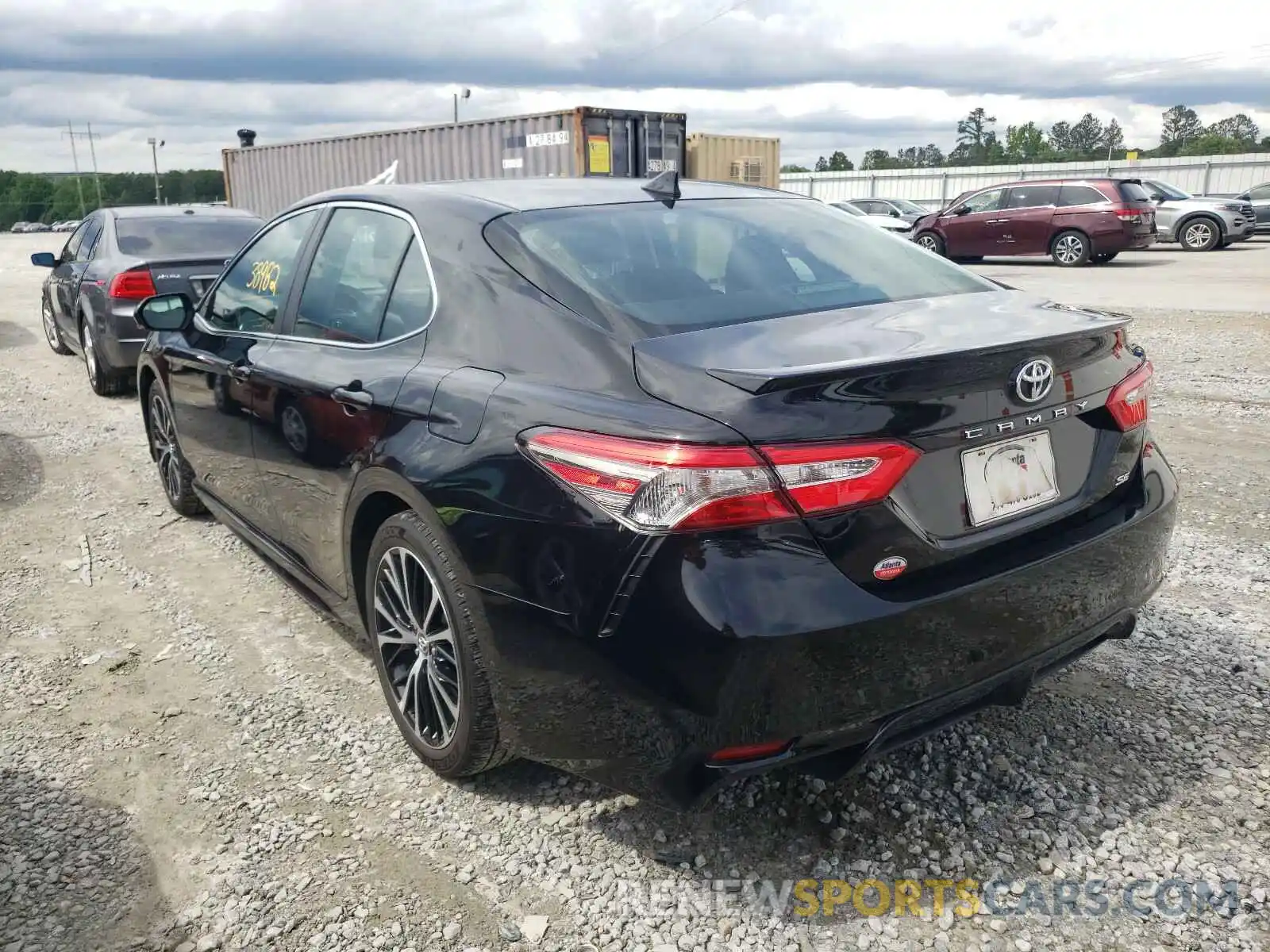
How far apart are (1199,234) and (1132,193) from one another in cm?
391

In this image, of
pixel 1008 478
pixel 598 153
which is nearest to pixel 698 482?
pixel 1008 478

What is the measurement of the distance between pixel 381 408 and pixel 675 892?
147cm

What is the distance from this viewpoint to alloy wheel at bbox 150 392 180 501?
203 inches

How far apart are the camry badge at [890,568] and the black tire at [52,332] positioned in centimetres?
1066

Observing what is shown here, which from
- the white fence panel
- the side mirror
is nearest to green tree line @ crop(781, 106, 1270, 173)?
the white fence panel

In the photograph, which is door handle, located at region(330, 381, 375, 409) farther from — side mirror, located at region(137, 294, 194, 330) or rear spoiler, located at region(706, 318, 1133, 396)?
side mirror, located at region(137, 294, 194, 330)

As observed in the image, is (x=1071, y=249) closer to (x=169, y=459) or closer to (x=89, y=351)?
(x=89, y=351)

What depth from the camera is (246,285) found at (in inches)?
164

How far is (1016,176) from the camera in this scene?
4281cm

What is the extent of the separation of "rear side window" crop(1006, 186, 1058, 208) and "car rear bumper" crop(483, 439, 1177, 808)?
19.6 metres

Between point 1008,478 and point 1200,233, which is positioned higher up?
point 1008,478

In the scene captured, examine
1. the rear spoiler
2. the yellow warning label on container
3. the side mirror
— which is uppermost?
the yellow warning label on container

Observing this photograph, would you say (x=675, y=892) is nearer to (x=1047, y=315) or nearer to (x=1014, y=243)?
(x=1047, y=315)

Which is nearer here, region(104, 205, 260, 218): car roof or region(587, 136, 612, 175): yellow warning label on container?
region(104, 205, 260, 218): car roof
